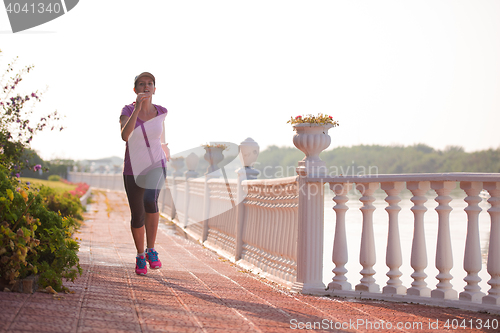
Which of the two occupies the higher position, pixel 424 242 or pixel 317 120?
pixel 317 120

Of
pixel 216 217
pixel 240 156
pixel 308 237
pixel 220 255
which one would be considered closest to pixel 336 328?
pixel 308 237

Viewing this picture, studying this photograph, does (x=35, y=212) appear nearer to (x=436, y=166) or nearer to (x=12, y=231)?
(x=12, y=231)

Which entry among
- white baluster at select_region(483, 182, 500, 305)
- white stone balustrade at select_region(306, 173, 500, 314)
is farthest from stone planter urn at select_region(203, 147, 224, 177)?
white baluster at select_region(483, 182, 500, 305)

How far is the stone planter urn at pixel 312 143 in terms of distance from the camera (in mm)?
4688

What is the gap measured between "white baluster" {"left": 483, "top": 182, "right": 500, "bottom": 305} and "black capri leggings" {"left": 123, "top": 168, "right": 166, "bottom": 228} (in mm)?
2850

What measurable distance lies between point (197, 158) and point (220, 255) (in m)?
4.78

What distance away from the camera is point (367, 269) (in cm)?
446

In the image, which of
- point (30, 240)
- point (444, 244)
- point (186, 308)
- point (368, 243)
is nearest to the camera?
point (30, 240)

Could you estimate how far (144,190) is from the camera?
16.1ft

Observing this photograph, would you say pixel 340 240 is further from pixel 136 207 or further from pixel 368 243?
pixel 136 207

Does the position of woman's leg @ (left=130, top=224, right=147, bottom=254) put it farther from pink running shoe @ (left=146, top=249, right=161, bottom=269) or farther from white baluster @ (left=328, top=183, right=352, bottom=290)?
white baluster @ (left=328, top=183, right=352, bottom=290)

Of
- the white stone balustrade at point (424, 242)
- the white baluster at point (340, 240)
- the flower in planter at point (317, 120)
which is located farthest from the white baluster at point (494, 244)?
the flower in planter at point (317, 120)

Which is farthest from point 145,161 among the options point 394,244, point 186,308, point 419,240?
point 419,240

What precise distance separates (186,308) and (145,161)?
71.4 inches
